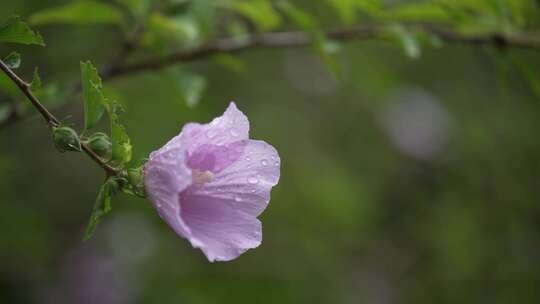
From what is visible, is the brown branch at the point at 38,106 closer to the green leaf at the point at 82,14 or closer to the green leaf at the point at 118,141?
the green leaf at the point at 118,141

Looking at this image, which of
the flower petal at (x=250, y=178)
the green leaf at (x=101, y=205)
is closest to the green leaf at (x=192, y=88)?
the flower petal at (x=250, y=178)

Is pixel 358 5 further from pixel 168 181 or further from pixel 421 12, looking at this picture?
pixel 168 181

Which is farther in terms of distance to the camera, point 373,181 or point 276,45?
point 373,181

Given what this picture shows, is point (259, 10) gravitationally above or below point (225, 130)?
below

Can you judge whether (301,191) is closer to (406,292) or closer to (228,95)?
(228,95)

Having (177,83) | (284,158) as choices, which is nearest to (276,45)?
(177,83)

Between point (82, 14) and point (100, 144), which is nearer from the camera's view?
point (100, 144)

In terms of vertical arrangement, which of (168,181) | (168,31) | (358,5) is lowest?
(168,31)

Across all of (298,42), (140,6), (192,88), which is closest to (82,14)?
(140,6)
